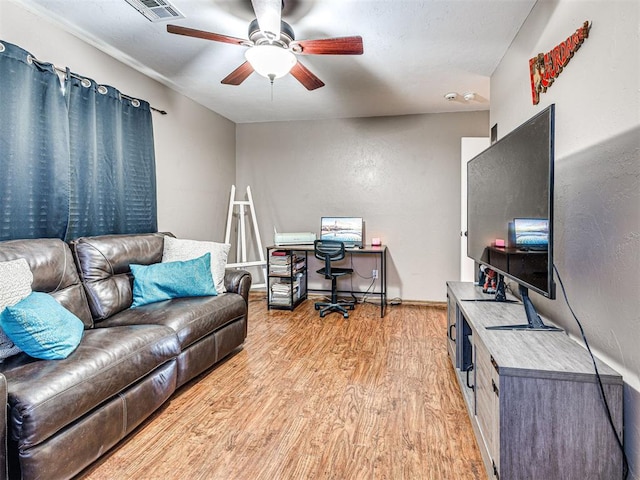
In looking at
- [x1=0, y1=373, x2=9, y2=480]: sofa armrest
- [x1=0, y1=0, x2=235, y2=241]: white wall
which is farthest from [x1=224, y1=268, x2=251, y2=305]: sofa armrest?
[x1=0, y1=373, x2=9, y2=480]: sofa armrest

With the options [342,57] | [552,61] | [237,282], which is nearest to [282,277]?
[237,282]

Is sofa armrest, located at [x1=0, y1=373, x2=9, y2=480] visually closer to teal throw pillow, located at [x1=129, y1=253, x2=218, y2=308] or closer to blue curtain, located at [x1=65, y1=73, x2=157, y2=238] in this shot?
teal throw pillow, located at [x1=129, y1=253, x2=218, y2=308]

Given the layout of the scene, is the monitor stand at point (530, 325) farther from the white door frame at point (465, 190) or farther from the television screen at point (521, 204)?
the white door frame at point (465, 190)

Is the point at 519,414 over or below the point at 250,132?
below

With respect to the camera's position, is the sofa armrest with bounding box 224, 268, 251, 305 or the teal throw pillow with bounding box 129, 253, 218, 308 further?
the sofa armrest with bounding box 224, 268, 251, 305

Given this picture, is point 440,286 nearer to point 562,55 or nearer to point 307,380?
point 307,380

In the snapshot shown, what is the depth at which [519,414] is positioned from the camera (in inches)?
48.6

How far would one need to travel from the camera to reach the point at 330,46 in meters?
2.16

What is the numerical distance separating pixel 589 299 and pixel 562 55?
46.5 inches

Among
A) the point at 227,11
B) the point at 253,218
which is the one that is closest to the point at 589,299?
the point at 227,11

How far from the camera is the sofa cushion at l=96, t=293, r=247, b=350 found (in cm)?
221

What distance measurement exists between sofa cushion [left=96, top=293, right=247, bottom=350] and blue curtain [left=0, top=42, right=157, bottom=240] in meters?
0.76

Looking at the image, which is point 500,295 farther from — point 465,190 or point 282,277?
point 282,277

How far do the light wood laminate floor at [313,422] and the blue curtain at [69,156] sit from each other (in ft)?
4.75
